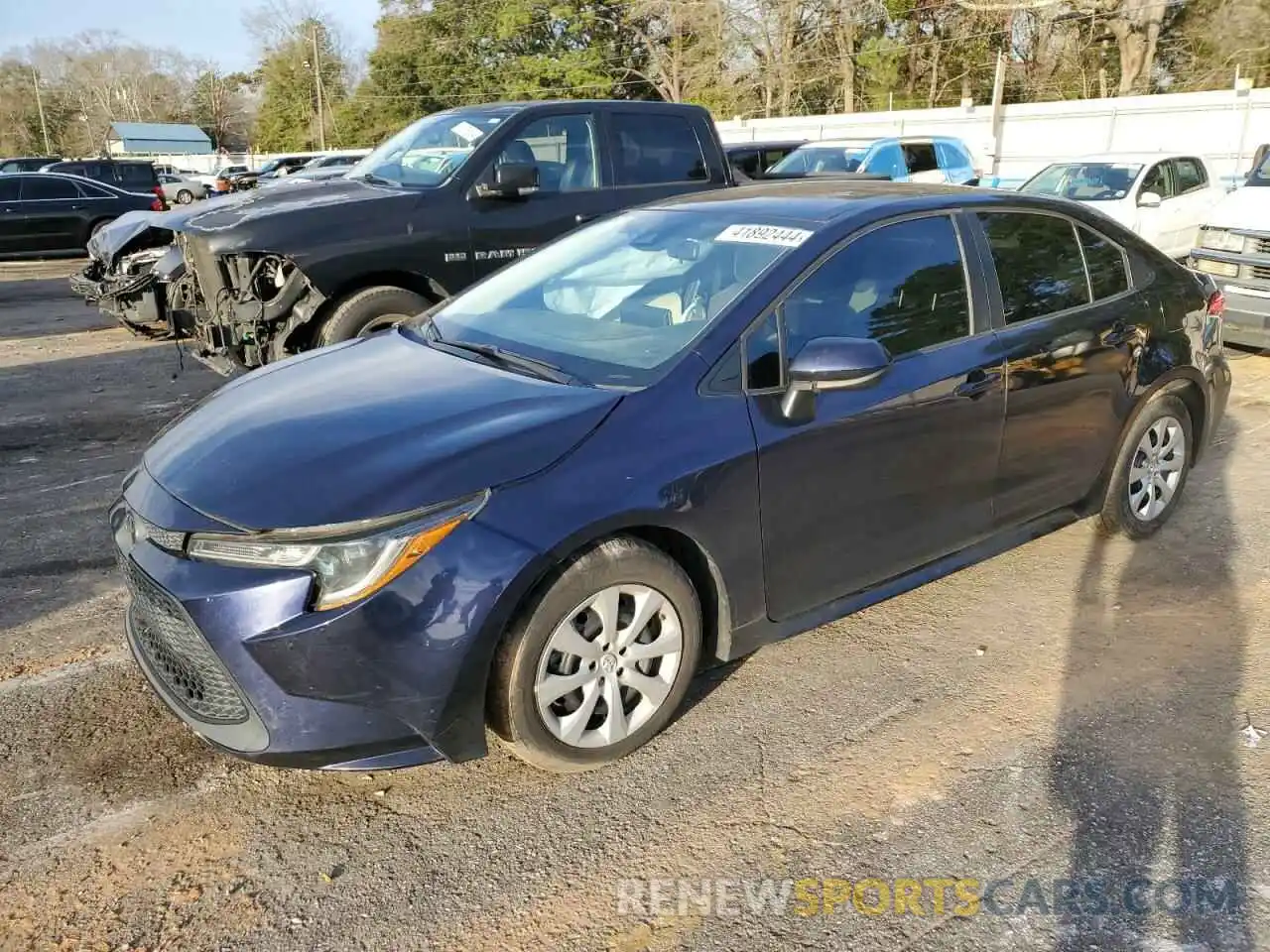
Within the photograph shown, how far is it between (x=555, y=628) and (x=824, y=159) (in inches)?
498

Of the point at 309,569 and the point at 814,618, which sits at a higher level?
the point at 309,569

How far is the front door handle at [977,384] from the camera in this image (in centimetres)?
348

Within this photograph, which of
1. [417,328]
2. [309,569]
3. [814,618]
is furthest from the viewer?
[417,328]

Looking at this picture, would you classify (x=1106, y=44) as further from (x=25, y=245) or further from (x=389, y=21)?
(x=389, y=21)

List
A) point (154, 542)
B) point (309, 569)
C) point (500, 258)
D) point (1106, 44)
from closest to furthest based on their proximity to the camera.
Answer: point (309, 569) → point (154, 542) → point (500, 258) → point (1106, 44)

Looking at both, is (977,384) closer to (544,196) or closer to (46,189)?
(544,196)

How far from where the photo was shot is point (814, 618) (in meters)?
3.26

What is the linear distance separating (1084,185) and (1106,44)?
98.1 ft

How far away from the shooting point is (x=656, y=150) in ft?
23.3

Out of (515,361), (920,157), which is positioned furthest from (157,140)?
(515,361)

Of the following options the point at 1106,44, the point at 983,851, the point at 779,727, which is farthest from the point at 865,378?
the point at 1106,44

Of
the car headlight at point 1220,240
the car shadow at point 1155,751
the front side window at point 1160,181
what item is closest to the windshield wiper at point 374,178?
the car shadow at point 1155,751

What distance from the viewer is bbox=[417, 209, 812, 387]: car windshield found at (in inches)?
124

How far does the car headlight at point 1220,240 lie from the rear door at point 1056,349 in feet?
15.5
